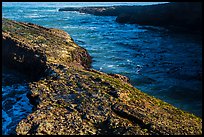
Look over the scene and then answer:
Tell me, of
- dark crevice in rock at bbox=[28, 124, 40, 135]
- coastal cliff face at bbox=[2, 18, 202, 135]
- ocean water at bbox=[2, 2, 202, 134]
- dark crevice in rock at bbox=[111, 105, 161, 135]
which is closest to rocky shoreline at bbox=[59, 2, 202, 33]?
ocean water at bbox=[2, 2, 202, 134]

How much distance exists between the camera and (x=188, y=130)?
19.4 ft

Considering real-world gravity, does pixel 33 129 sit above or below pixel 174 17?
above

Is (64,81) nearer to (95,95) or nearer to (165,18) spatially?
(95,95)

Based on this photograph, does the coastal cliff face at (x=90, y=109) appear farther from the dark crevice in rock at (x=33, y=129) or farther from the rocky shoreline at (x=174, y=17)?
the rocky shoreline at (x=174, y=17)

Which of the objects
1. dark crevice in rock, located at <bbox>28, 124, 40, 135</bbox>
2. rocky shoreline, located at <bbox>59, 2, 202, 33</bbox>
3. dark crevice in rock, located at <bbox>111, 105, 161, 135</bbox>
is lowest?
rocky shoreline, located at <bbox>59, 2, 202, 33</bbox>

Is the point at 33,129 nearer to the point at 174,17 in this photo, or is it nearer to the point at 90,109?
the point at 90,109

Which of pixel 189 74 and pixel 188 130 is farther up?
pixel 188 130

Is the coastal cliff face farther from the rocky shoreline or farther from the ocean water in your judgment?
the rocky shoreline

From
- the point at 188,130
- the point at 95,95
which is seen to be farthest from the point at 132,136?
the point at 95,95

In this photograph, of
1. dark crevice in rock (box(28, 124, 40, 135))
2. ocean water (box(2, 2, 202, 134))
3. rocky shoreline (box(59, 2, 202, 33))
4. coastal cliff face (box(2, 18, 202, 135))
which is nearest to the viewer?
dark crevice in rock (box(28, 124, 40, 135))

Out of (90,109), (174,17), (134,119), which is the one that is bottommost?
(174,17)

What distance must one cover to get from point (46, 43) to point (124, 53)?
11211 millimetres

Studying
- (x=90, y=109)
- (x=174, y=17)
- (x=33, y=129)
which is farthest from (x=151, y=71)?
(x=174, y=17)

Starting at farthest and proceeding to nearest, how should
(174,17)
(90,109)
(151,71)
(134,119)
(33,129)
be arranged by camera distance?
(174,17) < (151,71) < (90,109) < (134,119) < (33,129)
